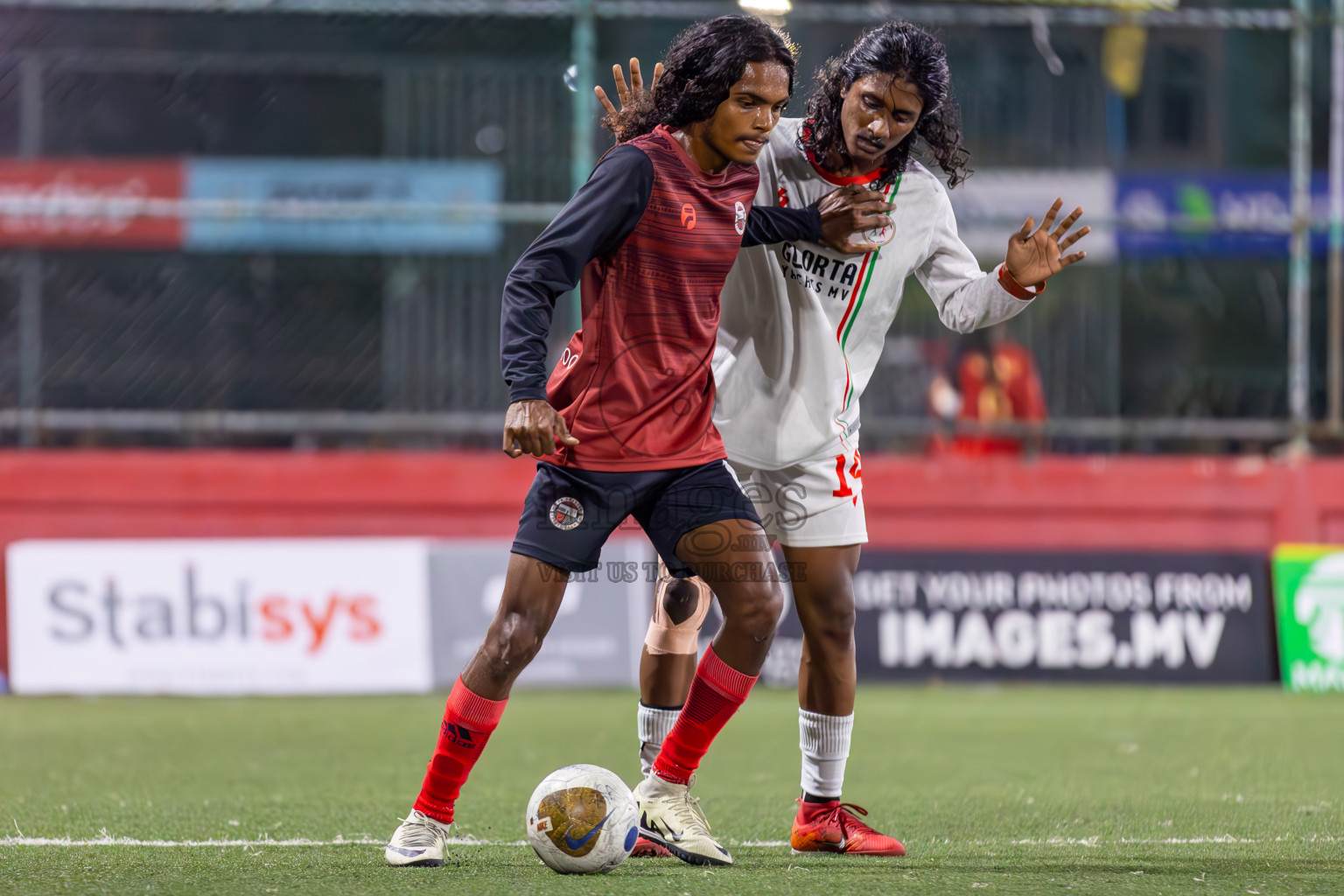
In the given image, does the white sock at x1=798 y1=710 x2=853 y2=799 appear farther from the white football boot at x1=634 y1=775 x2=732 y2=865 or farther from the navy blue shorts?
the navy blue shorts

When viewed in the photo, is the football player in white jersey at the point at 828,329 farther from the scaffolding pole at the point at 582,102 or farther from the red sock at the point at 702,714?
the scaffolding pole at the point at 582,102

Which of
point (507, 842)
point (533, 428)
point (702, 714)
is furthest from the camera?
point (507, 842)

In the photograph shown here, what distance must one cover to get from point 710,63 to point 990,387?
580 cm

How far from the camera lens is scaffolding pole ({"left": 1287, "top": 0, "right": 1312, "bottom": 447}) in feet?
28.8

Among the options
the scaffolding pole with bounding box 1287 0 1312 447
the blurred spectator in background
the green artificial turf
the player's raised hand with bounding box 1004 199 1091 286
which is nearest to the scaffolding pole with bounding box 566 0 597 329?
the blurred spectator in background

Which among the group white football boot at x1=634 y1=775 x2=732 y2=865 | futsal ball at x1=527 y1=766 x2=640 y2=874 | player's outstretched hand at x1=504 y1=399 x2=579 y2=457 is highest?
player's outstretched hand at x1=504 y1=399 x2=579 y2=457

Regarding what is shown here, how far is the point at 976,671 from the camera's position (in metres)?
8.57

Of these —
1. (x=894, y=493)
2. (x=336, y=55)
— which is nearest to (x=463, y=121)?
(x=336, y=55)

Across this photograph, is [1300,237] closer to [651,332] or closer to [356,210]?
[356,210]

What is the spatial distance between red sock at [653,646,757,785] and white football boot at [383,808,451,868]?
65 cm

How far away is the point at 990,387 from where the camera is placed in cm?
927

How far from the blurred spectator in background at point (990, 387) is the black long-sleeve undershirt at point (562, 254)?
5458 mm

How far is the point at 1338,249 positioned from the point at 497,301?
15.8ft

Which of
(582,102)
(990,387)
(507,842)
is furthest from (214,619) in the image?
(990,387)
